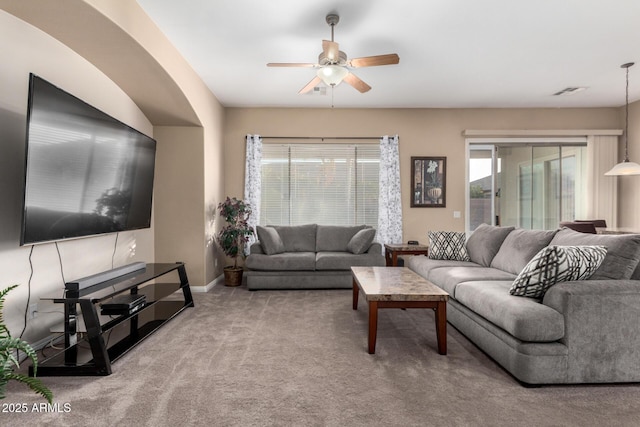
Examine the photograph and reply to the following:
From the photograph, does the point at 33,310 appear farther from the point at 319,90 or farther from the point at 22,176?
the point at 319,90

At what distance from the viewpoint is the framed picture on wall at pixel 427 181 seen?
5645 mm

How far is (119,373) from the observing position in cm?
227

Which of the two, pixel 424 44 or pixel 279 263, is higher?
pixel 424 44

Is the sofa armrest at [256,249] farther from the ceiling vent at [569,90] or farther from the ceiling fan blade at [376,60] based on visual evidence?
the ceiling vent at [569,90]

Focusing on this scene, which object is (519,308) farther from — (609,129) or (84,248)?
(609,129)

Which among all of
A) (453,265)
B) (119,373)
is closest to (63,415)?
(119,373)

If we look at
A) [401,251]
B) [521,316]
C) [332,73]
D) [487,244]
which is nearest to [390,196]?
[401,251]

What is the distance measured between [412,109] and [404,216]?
71.7 inches

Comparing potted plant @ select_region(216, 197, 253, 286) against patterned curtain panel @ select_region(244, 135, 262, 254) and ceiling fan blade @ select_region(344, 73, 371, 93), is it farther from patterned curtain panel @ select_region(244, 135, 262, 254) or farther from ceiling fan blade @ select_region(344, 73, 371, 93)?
ceiling fan blade @ select_region(344, 73, 371, 93)

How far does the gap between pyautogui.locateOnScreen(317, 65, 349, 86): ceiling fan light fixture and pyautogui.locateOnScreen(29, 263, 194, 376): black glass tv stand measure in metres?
2.44

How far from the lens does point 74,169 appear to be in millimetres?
2508

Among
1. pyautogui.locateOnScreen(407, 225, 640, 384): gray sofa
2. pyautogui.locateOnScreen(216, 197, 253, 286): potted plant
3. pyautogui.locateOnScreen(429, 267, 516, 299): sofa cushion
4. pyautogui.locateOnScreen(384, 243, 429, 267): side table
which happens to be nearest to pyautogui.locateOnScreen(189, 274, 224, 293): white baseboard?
pyautogui.locateOnScreen(216, 197, 253, 286): potted plant

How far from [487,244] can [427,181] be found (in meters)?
2.00

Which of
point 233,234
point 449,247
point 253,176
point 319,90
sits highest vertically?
point 319,90
